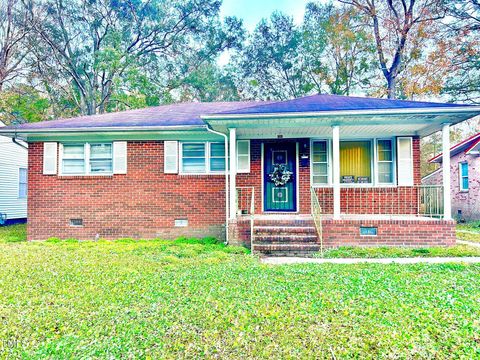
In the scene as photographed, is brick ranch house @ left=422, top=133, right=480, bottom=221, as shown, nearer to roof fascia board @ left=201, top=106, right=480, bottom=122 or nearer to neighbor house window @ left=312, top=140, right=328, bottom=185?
roof fascia board @ left=201, top=106, right=480, bottom=122

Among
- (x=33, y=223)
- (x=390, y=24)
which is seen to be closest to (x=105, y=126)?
(x=33, y=223)

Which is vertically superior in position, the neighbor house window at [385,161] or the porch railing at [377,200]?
the neighbor house window at [385,161]

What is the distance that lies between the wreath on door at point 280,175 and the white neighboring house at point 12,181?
39.1ft

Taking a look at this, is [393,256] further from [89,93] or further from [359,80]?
[89,93]

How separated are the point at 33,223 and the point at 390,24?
20.5 metres

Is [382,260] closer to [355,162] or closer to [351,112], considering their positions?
[351,112]

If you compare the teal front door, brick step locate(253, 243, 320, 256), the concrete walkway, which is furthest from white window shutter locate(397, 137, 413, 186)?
brick step locate(253, 243, 320, 256)

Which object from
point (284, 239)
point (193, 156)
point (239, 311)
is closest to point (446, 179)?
point (284, 239)

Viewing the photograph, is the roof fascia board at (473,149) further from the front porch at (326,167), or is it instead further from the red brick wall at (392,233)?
the red brick wall at (392,233)

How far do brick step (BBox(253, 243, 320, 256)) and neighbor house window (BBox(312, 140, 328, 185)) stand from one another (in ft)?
9.82

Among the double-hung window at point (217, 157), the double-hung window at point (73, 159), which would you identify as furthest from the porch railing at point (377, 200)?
the double-hung window at point (73, 159)

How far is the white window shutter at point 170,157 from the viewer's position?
949 cm

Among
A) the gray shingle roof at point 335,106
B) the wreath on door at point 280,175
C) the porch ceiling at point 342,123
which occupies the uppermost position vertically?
the gray shingle roof at point 335,106

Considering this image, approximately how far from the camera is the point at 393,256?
22.7 feet
